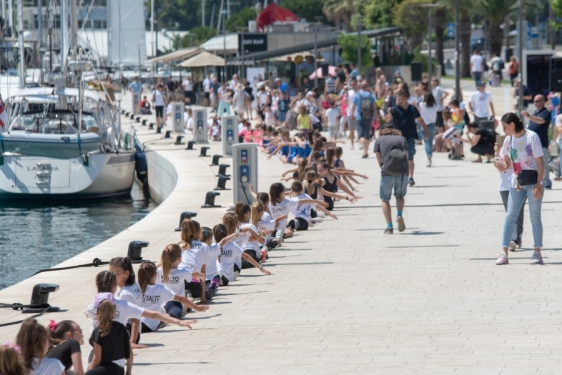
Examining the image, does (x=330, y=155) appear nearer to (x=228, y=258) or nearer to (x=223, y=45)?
(x=228, y=258)

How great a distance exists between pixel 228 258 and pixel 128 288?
3203mm

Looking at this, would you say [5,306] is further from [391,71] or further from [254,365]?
[391,71]

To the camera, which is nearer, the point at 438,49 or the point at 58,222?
the point at 58,222

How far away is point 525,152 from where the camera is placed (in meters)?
12.9

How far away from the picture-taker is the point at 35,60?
44.7 metres

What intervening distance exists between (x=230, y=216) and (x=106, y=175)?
16.5 m

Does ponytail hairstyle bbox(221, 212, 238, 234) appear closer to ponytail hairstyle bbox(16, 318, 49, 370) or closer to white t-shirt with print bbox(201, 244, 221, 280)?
white t-shirt with print bbox(201, 244, 221, 280)

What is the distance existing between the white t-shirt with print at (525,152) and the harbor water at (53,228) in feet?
17.8

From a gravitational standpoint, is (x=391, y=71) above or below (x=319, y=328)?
above

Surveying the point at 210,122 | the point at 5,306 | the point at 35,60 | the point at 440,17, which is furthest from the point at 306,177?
the point at 440,17

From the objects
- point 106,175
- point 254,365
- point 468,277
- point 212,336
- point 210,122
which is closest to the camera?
point 254,365

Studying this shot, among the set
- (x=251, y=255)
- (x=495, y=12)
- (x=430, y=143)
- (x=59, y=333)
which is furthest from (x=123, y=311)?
(x=495, y=12)

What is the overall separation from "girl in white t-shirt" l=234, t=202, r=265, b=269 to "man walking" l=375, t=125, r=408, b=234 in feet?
8.70

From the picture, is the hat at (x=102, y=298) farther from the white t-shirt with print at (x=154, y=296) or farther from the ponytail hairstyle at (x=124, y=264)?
the white t-shirt with print at (x=154, y=296)
